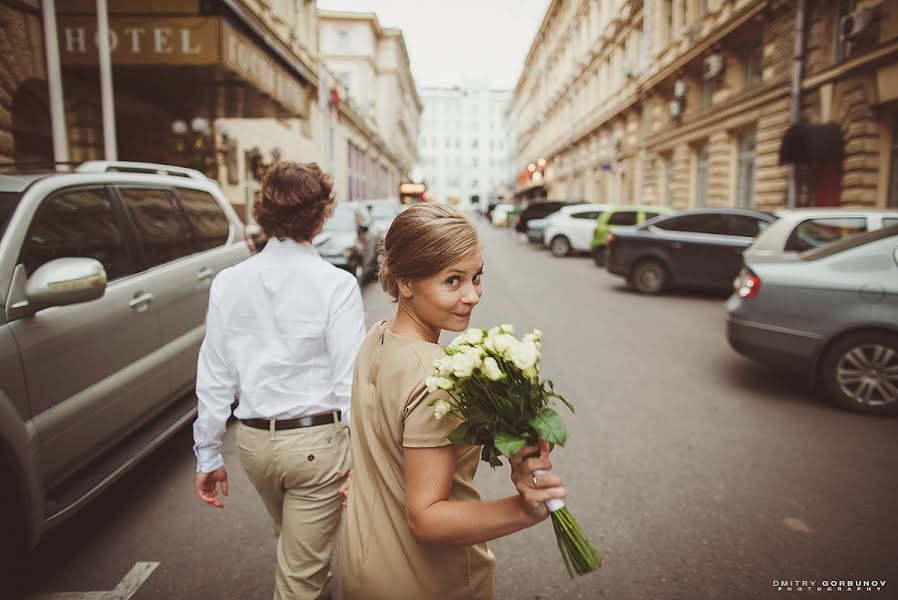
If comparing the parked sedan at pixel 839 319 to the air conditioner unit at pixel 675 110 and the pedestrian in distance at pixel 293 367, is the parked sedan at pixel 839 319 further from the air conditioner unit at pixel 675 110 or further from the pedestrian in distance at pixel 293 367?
the air conditioner unit at pixel 675 110

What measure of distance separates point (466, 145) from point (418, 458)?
119574 millimetres

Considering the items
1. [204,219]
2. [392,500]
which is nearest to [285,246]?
[392,500]

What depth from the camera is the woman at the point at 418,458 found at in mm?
1300

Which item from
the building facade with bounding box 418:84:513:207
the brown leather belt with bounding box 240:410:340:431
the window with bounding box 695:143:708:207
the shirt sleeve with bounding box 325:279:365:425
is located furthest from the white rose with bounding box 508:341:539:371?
the building facade with bounding box 418:84:513:207

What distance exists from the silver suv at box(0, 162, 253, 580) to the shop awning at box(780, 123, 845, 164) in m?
14.1

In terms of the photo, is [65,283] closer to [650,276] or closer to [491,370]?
[491,370]

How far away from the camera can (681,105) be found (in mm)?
23281

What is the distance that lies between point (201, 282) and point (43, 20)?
7925 millimetres

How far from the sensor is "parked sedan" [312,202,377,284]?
36.6 ft

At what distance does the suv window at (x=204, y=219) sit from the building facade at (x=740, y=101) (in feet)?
42.7

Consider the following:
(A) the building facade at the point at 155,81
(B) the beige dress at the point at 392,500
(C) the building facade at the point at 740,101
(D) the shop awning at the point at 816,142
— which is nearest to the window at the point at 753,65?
(C) the building facade at the point at 740,101

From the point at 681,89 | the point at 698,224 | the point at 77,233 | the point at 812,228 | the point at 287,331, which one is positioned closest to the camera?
the point at 287,331

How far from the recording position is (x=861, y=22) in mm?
12781

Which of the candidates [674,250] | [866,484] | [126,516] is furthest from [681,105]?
[126,516]
